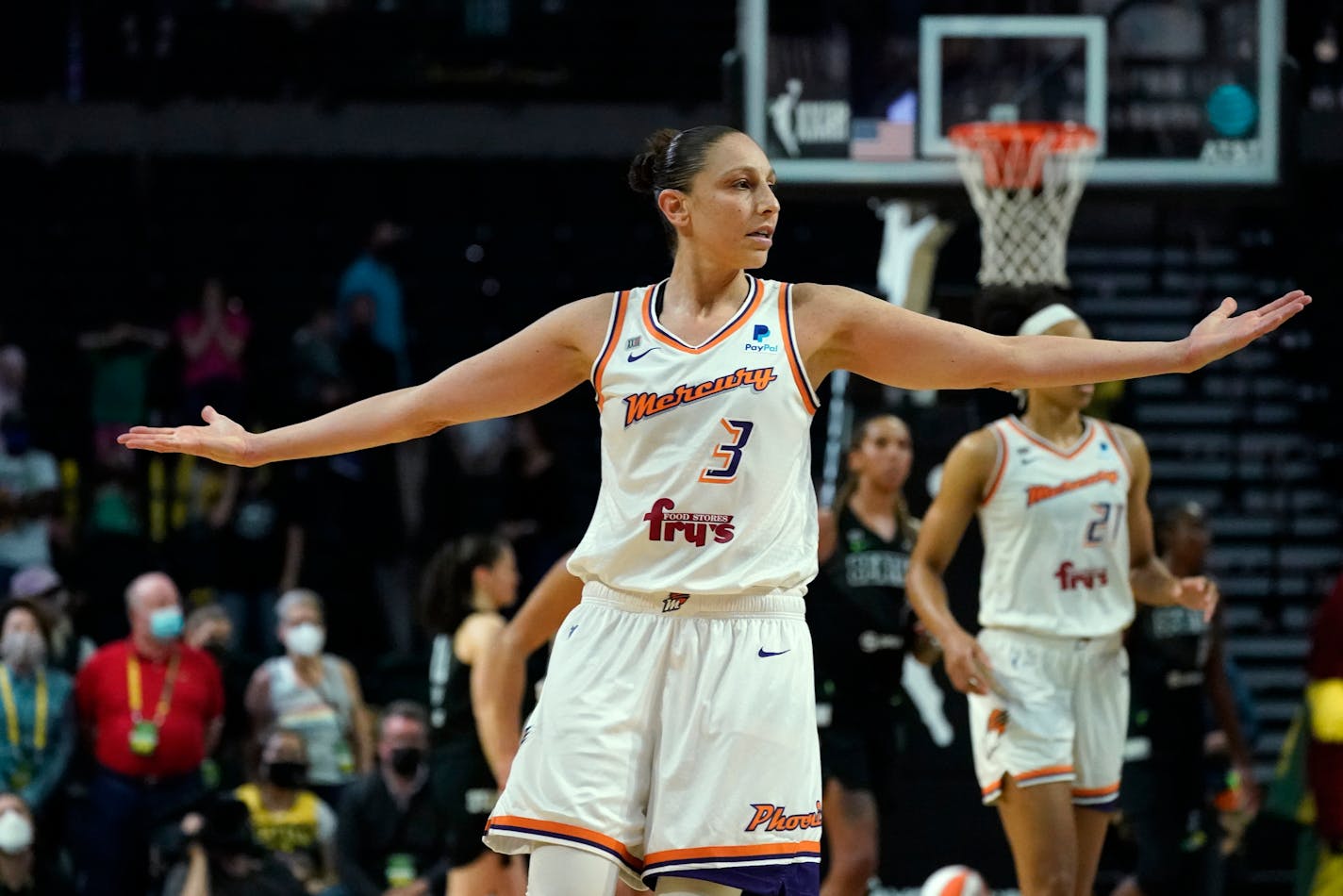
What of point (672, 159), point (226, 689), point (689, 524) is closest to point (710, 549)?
point (689, 524)

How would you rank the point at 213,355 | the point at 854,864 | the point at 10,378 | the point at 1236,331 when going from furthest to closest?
the point at 213,355
the point at 10,378
the point at 854,864
the point at 1236,331

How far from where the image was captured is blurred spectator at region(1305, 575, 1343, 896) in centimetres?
912

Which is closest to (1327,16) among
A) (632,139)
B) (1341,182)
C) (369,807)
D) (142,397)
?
(1341,182)

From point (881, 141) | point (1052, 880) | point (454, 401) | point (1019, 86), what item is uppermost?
point (1019, 86)

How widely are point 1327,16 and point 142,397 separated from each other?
33.6 feet

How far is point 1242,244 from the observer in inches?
691

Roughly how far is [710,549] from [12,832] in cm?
656

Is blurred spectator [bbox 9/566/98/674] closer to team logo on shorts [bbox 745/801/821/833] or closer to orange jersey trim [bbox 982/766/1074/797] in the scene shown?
orange jersey trim [bbox 982/766/1074/797]

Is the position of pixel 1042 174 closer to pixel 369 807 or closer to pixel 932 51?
pixel 932 51

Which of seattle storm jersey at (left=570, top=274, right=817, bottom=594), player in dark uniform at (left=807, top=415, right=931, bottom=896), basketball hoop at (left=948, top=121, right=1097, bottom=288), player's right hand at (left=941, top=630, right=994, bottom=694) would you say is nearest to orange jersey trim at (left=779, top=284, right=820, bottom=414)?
seattle storm jersey at (left=570, top=274, right=817, bottom=594)

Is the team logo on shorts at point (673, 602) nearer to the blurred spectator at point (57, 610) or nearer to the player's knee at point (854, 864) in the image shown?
the player's knee at point (854, 864)

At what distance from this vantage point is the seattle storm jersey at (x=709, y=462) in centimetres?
423

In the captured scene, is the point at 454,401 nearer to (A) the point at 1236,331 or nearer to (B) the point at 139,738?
(A) the point at 1236,331

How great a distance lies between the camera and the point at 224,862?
9.65m
